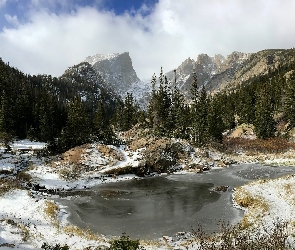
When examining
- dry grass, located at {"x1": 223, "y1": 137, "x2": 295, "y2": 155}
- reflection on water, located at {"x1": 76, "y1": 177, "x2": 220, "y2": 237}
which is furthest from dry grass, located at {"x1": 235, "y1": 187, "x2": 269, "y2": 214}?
dry grass, located at {"x1": 223, "y1": 137, "x2": 295, "y2": 155}

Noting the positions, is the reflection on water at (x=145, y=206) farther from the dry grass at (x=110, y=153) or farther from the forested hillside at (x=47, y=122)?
the forested hillside at (x=47, y=122)

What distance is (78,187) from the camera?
4434 cm

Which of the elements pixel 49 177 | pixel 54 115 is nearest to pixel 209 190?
pixel 49 177

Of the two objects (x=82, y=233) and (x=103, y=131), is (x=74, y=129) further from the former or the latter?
(x=82, y=233)

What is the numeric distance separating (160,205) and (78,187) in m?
16.4

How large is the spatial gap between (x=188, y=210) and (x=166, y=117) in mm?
59255

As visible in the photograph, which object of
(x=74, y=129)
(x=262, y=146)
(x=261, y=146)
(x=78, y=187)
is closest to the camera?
(x=78, y=187)

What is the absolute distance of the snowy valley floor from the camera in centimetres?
2127

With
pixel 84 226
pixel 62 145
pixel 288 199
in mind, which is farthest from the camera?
pixel 62 145

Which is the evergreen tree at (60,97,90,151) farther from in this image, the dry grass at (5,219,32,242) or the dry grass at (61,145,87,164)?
the dry grass at (5,219,32,242)

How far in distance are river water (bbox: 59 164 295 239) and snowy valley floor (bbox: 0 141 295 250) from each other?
1816 mm

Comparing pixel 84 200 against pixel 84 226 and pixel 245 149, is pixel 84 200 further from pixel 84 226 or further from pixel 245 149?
pixel 245 149

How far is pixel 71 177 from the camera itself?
1844 inches

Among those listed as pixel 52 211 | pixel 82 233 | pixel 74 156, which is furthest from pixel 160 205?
pixel 74 156
